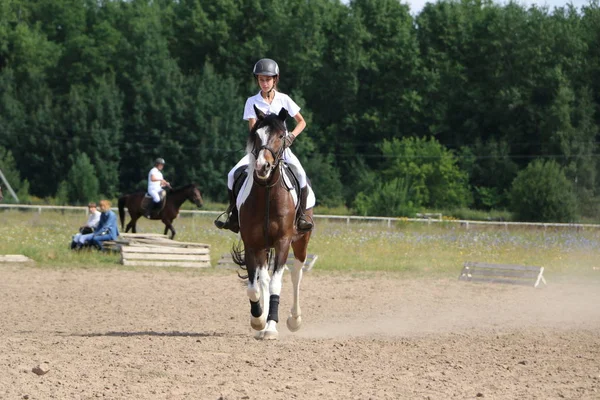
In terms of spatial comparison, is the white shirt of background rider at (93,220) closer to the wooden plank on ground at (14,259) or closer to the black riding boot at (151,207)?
the wooden plank on ground at (14,259)

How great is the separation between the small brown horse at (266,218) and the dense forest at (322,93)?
161 ft

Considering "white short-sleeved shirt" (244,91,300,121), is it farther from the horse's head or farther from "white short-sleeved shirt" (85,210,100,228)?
"white short-sleeved shirt" (85,210,100,228)

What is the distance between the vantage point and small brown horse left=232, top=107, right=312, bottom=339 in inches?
401

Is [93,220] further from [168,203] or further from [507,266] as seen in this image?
[507,266]

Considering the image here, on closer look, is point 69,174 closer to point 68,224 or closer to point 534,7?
point 68,224

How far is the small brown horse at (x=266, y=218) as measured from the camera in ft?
33.4

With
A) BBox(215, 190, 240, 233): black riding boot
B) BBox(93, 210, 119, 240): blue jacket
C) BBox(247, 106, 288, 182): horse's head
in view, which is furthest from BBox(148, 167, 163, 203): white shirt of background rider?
BBox(247, 106, 288, 182): horse's head

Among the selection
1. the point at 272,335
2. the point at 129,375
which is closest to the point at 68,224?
the point at 272,335

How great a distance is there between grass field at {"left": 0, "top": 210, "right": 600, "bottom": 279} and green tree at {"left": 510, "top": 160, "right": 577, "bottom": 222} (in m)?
14.2

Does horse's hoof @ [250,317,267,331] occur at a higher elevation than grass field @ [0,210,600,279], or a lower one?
higher

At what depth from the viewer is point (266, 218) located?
10.4 metres

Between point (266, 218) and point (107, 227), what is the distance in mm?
13864

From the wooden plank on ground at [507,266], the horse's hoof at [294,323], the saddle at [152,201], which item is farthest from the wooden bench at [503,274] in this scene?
the saddle at [152,201]

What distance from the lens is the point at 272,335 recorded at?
1045 centimetres
